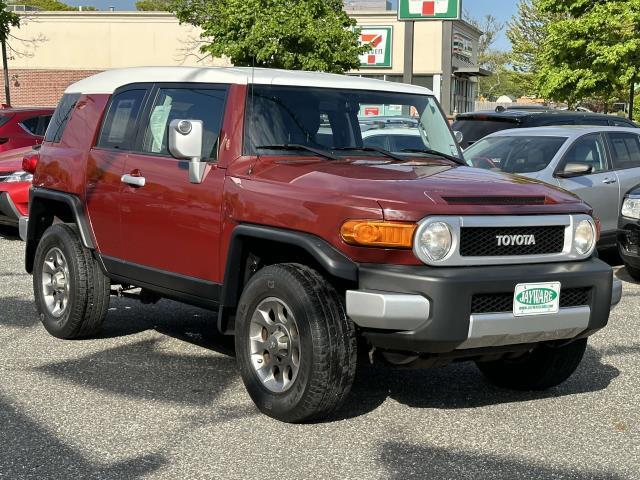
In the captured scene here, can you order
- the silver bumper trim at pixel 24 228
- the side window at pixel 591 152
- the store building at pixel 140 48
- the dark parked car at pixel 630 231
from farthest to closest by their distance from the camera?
1. the store building at pixel 140 48
2. the side window at pixel 591 152
3. the dark parked car at pixel 630 231
4. the silver bumper trim at pixel 24 228

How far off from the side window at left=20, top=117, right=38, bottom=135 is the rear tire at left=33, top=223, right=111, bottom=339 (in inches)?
341

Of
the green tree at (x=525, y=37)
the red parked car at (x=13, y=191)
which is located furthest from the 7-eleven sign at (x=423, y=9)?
the green tree at (x=525, y=37)

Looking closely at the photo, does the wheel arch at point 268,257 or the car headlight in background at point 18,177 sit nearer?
the wheel arch at point 268,257

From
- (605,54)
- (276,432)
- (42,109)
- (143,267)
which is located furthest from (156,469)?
(605,54)

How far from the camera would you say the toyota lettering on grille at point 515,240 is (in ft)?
16.0

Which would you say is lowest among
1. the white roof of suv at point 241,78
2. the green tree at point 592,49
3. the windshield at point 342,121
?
the windshield at point 342,121

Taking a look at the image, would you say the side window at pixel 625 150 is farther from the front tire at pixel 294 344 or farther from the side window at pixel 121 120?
the front tire at pixel 294 344

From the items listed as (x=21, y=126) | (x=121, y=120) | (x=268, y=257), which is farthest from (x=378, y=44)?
(x=268, y=257)

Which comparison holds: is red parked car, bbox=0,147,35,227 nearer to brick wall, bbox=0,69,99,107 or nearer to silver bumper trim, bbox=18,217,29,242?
silver bumper trim, bbox=18,217,29,242

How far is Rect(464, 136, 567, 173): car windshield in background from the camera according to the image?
34.9 ft

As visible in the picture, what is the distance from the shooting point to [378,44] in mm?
47000

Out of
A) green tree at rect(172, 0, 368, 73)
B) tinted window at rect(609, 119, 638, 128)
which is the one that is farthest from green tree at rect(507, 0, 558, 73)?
tinted window at rect(609, 119, 638, 128)

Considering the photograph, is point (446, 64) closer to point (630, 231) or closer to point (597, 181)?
point (597, 181)

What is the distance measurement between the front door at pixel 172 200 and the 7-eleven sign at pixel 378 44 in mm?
41354
